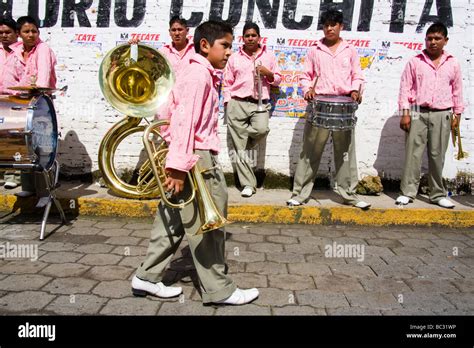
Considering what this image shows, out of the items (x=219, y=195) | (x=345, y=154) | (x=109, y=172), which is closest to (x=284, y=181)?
(x=345, y=154)

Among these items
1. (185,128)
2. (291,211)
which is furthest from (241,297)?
(291,211)

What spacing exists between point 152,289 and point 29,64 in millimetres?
3733

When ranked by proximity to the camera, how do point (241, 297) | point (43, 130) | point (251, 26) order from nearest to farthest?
point (241, 297) → point (43, 130) → point (251, 26)

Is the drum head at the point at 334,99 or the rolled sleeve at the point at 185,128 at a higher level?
the drum head at the point at 334,99

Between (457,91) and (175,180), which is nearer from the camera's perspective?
(175,180)

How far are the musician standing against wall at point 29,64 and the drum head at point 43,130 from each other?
73cm

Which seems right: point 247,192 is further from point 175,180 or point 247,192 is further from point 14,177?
point 14,177

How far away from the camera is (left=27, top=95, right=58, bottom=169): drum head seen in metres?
4.64

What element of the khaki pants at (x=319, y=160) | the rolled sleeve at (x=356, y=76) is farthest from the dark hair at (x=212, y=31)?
the rolled sleeve at (x=356, y=76)

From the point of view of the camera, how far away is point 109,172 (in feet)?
19.5

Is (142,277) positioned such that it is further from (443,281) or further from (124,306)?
(443,281)

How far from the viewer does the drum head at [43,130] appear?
4.64 metres

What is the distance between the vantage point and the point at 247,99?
252 inches

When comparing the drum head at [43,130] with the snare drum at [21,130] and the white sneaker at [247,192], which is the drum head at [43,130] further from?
the white sneaker at [247,192]
